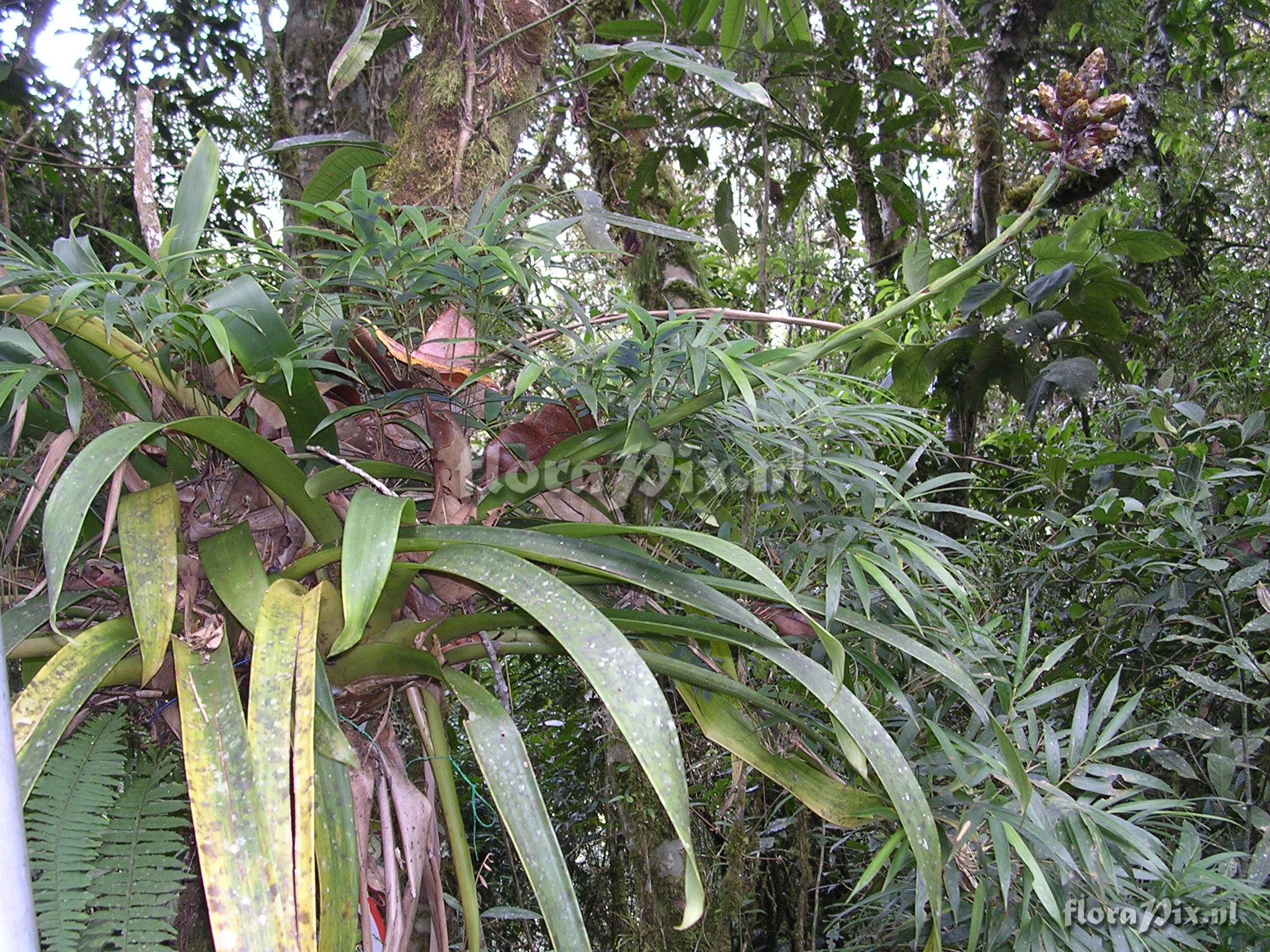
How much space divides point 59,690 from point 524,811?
13.0 inches

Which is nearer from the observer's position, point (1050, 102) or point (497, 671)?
point (497, 671)

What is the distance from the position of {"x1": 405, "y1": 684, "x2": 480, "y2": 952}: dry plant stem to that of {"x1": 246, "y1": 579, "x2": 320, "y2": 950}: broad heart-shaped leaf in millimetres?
160

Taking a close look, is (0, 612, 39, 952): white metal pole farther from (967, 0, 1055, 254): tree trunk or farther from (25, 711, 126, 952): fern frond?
(967, 0, 1055, 254): tree trunk

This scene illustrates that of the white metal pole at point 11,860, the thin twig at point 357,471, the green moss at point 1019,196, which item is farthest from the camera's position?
the green moss at point 1019,196

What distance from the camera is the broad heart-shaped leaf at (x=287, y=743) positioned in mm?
513

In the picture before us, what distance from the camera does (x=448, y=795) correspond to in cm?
77

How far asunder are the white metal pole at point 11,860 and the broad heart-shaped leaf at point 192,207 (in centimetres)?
49

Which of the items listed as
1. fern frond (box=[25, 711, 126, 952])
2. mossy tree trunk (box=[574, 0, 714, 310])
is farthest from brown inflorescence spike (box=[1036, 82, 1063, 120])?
fern frond (box=[25, 711, 126, 952])

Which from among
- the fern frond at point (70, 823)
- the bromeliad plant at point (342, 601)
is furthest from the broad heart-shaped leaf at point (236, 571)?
the fern frond at point (70, 823)

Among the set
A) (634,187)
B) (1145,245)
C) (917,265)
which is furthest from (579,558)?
(1145,245)

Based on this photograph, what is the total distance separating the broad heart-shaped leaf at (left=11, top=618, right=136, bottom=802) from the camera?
0.56m

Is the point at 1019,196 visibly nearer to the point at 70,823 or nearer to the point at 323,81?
the point at 323,81

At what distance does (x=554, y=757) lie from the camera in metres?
1.87

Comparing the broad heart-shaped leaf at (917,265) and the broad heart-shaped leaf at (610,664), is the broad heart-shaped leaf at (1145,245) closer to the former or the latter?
the broad heart-shaped leaf at (917,265)
